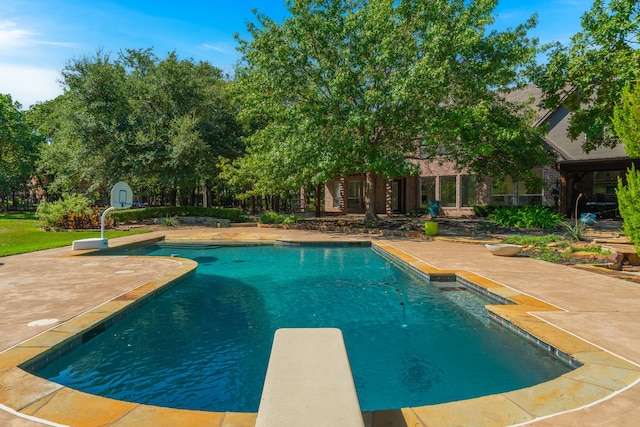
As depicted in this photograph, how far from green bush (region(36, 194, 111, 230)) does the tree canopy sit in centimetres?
383

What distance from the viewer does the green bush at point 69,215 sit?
18828 mm

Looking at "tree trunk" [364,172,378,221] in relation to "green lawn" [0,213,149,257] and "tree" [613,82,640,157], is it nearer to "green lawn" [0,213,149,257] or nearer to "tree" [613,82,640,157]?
"tree" [613,82,640,157]

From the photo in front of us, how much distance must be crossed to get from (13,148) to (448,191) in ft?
143

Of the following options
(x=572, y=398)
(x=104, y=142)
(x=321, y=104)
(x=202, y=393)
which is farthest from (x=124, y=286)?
(x=104, y=142)

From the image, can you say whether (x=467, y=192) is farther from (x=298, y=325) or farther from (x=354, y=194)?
(x=298, y=325)

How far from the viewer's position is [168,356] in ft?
16.1

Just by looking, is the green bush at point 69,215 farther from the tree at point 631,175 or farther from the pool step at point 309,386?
the tree at point 631,175

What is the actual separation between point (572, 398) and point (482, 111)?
1379 centimetres

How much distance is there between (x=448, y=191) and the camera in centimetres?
2762

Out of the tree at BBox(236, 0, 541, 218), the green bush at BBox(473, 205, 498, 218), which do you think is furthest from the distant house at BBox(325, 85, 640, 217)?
the tree at BBox(236, 0, 541, 218)

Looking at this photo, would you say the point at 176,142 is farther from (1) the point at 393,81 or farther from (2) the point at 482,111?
(2) the point at 482,111

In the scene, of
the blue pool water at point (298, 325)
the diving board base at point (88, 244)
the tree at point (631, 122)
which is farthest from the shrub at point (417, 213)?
the diving board base at point (88, 244)

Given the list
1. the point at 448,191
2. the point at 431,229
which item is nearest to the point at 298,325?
the point at 431,229

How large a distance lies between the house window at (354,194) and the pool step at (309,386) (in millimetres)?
27996
